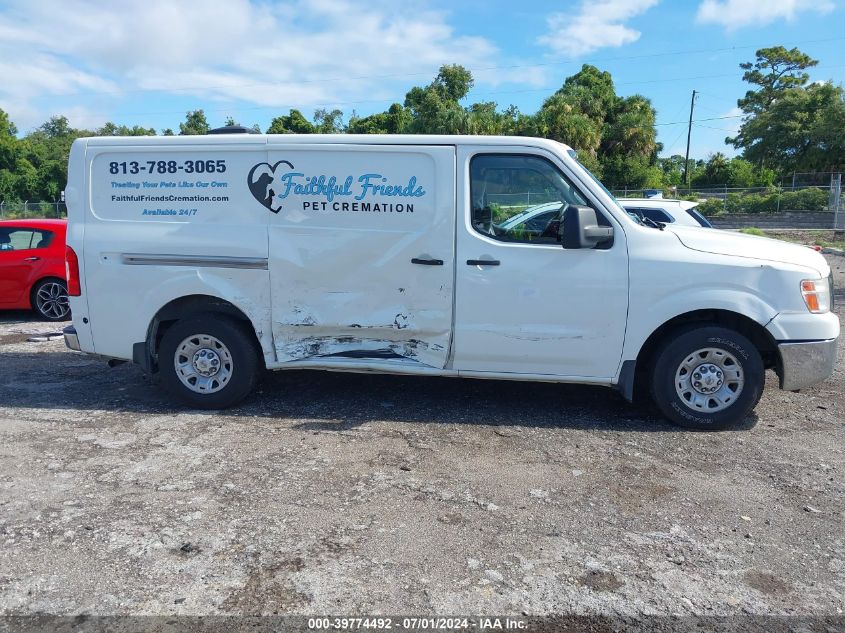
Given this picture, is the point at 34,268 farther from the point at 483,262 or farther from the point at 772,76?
the point at 772,76

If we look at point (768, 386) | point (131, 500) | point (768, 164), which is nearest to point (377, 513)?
point (131, 500)

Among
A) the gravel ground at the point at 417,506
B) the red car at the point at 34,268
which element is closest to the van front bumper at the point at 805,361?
the gravel ground at the point at 417,506

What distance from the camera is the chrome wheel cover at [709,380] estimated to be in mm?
5012

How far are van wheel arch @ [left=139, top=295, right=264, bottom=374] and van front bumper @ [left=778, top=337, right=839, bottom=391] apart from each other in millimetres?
4192

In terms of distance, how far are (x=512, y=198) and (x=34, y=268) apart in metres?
7.70

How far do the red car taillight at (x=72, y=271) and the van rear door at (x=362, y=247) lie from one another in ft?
5.51

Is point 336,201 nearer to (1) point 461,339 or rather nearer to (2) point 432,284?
(2) point 432,284

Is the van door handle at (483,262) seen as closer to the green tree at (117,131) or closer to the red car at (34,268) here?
the red car at (34,268)

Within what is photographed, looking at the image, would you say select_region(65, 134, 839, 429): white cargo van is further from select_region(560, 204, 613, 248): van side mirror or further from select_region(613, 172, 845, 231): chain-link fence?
select_region(613, 172, 845, 231): chain-link fence

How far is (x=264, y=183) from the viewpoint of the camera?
5301 millimetres

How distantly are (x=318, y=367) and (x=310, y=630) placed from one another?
111 inches

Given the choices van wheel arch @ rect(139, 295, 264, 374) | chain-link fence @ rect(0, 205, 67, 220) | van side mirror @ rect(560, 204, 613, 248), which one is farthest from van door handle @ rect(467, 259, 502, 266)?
chain-link fence @ rect(0, 205, 67, 220)

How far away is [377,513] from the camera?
377 cm

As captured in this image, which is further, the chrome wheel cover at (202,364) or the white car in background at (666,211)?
the white car in background at (666,211)
